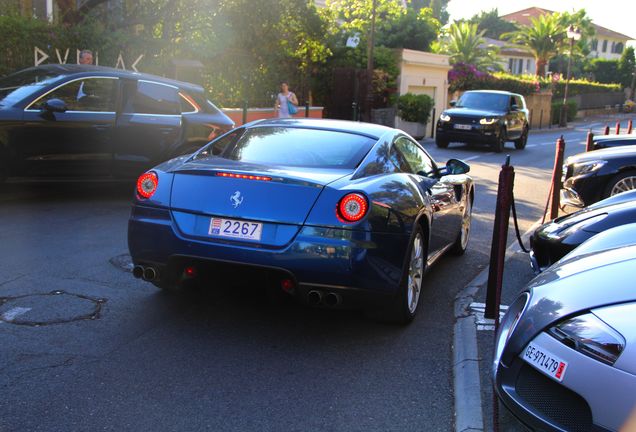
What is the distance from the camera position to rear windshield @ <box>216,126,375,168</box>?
4934 millimetres

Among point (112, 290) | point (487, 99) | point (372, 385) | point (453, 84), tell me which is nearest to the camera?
point (372, 385)

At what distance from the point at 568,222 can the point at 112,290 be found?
377 centimetres

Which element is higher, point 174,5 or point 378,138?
point 174,5

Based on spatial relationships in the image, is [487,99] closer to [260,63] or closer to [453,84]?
[260,63]

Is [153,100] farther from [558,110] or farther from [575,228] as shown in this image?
[558,110]

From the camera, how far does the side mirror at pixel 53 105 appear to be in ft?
26.1

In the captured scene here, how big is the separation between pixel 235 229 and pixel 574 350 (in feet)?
7.07

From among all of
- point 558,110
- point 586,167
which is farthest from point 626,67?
point 586,167

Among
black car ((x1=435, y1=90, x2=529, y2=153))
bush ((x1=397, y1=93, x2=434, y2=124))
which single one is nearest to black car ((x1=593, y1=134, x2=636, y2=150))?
black car ((x1=435, y1=90, x2=529, y2=153))

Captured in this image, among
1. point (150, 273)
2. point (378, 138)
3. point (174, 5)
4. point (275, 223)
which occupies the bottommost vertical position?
point (150, 273)

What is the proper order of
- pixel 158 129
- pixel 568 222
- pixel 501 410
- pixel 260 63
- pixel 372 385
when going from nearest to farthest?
pixel 501 410
pixel 372 385
pixel 568 222
pixel 158 129
pixel 260 63

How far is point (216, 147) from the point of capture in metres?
5.43

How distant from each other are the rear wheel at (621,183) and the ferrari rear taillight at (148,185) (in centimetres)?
685

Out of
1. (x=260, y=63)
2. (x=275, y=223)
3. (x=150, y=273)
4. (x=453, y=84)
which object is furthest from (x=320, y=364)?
(x=453, y=84)
